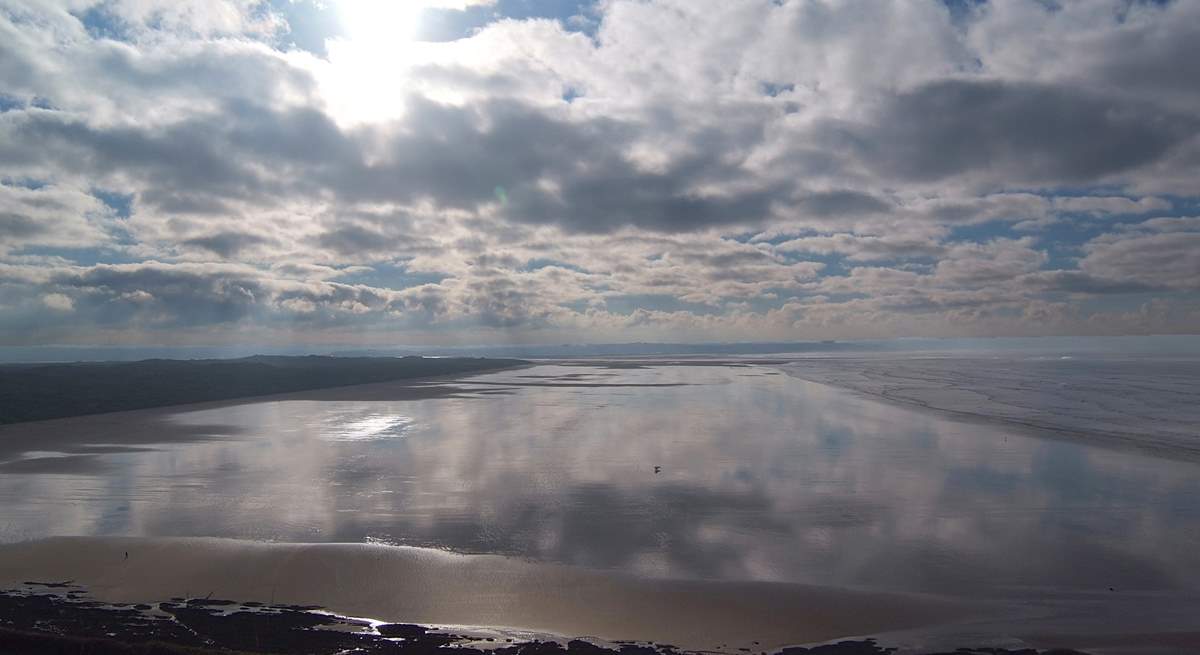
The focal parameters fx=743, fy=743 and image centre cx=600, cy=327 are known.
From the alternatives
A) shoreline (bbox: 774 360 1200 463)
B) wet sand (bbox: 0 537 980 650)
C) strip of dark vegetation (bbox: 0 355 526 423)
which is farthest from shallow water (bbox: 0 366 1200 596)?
strip of dark vegetation (bbox: 0 355 526 423)

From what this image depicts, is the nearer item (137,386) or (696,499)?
(696,499)

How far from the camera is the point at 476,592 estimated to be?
924 centimetres

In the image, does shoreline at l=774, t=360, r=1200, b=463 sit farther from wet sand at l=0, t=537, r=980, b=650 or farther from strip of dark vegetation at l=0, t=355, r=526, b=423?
strip of dark vegetation at l=0, t=355, r=526, b=423

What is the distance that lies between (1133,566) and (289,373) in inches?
2356

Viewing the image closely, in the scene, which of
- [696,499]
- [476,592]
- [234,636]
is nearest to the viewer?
[234,636]

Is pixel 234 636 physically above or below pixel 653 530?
above

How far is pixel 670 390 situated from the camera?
151 feet

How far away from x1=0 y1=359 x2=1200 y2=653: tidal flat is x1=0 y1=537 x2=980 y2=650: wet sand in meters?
0.04

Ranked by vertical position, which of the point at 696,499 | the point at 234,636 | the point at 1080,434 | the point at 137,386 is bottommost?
the point at 1080,434

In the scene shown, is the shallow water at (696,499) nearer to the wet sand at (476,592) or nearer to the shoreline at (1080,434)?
the wet sand at (476,592)

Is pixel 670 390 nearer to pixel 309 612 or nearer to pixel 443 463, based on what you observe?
pixel 443 463

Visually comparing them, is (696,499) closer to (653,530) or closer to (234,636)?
(653,530)

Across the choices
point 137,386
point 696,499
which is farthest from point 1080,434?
point 137,386

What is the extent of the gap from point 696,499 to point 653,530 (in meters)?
2.50
